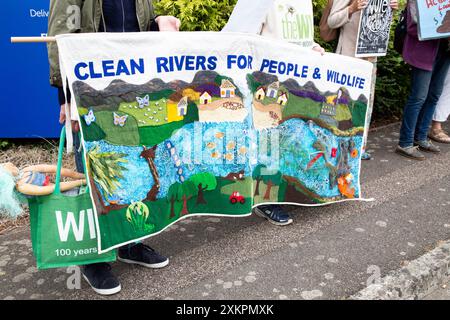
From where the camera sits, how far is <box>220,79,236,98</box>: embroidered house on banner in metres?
3.10

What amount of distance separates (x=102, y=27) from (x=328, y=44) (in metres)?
3.61

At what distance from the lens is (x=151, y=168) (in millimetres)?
2879

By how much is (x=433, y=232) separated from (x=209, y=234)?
Result: 1.75 m

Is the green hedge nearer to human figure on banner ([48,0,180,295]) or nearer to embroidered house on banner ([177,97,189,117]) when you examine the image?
human figure on banner ([48,0,180,295])

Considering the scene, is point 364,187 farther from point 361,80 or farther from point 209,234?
point 209,234

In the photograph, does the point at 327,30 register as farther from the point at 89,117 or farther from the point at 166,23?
the point at 89,117

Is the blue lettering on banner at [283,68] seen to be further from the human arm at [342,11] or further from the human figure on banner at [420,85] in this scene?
the human figure on banner at [420,85]

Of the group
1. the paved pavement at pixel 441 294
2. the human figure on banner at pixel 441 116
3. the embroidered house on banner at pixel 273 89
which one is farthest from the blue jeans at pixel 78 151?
the human figure on banner at pixel 441 116

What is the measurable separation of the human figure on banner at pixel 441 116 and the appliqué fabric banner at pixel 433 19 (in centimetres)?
93

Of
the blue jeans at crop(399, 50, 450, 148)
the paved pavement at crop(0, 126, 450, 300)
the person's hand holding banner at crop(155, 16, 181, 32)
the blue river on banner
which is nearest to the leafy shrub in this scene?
the person's hand holding banner at crop(155, 16, 181, 32)

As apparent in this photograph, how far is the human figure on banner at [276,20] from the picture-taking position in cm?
343

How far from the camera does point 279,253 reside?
3.40 meters

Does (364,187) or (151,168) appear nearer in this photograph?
(151,168)

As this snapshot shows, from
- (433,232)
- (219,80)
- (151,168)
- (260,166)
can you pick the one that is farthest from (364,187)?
(151,168)
